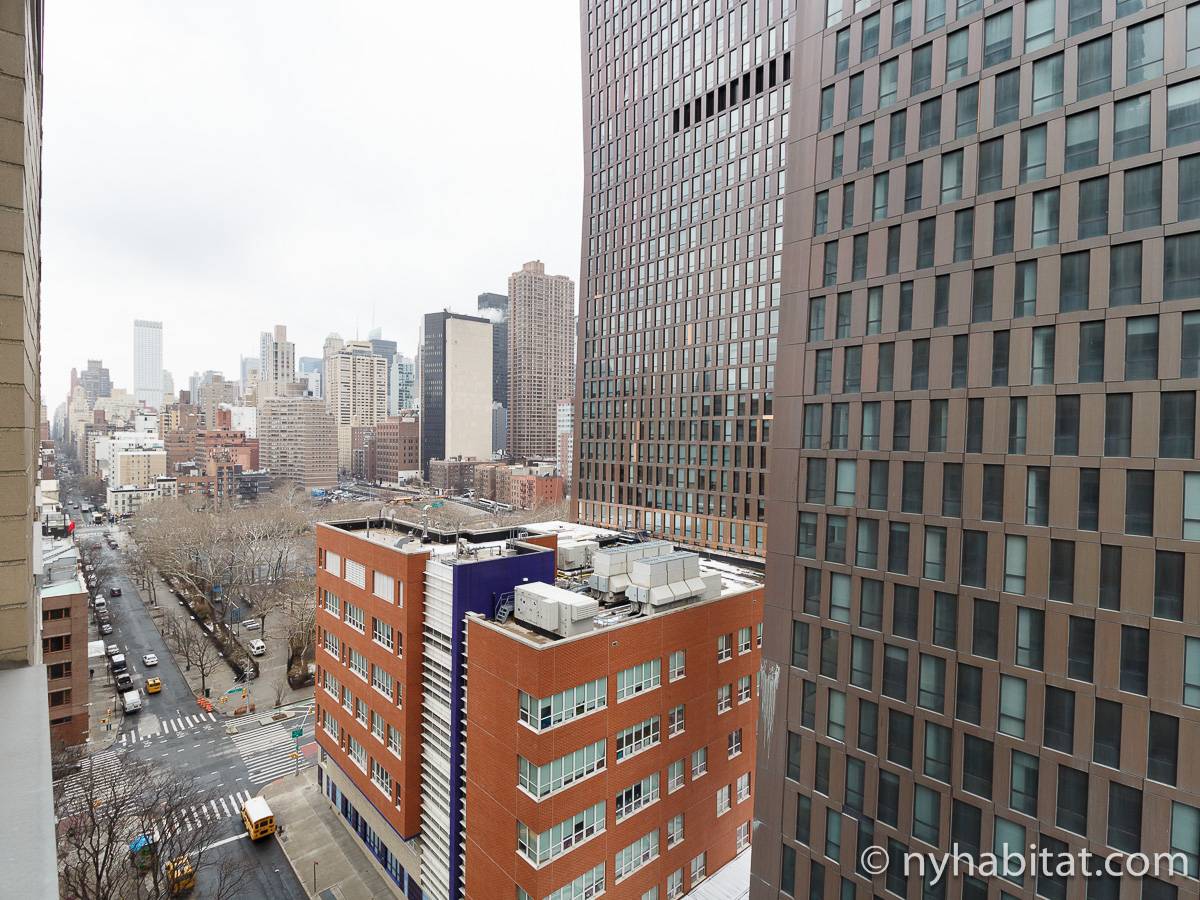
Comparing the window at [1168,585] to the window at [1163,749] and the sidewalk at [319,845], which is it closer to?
the window at [1163,749]

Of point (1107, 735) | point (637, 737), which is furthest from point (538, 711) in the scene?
point (1107, 735)

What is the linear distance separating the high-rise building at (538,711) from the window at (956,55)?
25384mm

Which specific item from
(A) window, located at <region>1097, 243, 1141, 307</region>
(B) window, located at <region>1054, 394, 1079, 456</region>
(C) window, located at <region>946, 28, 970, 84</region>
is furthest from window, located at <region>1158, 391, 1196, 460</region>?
(C) window, located at <region>946, 28, 970, 84</region>

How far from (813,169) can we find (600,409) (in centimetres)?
6205

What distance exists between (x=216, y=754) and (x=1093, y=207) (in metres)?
67.5

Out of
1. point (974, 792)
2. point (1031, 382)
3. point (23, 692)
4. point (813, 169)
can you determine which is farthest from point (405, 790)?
point (813, 169)

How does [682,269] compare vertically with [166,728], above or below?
above

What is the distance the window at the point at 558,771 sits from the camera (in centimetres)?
2503

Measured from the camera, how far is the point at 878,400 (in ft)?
89.1

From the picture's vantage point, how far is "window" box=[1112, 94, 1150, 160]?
20938 millimetres

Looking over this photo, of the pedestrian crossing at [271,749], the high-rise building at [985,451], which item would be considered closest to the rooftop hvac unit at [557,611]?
the high-rise building at [985,451]

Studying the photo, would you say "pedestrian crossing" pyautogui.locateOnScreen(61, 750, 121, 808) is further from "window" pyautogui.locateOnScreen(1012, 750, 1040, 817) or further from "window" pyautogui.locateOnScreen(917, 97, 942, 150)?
"window" pyautogui.locateOnScreen(917, 97, 942, 150)

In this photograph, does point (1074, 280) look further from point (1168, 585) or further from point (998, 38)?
point (1168, 585)

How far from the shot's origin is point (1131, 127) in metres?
21.2
